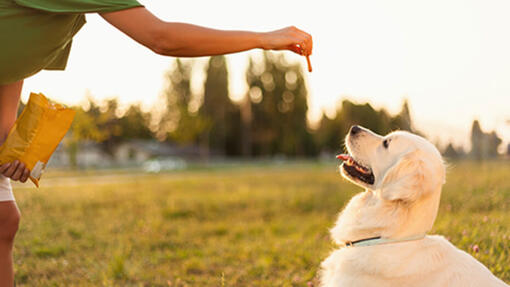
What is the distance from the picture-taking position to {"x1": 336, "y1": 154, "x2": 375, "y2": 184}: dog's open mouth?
3271 millimetres

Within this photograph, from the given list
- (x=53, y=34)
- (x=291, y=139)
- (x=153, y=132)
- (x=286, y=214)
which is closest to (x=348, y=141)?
(x=53, y=34)

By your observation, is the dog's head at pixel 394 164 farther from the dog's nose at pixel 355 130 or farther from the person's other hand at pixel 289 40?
the person's other hand at pixel 289 40

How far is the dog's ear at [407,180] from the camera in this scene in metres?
2.78

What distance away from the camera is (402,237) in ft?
9.23

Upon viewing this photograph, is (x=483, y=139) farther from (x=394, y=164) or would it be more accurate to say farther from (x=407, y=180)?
(x=407, y=180)

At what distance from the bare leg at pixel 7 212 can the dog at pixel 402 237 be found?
1.96 metres

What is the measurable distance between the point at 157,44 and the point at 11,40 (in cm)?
64

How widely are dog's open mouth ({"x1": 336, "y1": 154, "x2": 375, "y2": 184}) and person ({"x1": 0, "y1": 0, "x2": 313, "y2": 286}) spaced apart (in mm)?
1481

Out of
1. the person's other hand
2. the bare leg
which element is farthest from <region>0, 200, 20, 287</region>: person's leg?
the person's other hand

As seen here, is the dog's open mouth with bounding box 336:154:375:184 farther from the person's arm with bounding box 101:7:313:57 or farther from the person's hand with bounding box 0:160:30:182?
the person's hand with bounding box 0:160:30:182

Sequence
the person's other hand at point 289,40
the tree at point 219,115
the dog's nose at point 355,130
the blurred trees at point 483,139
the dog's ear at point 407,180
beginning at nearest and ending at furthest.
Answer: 1. the person's other hand at point 289,40
2. the dog's ear at point 407,180
3. the dog's nose at point 355,130
4. the blurred trees at point 483,139
5. the tree at point 219,115

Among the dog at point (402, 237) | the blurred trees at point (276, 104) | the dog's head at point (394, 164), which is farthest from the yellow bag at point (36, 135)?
the blurred trees at point (276, 104)

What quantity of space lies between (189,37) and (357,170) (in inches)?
76.4

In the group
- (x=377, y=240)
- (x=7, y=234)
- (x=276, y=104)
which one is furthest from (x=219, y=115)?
(x=7, y=234)
